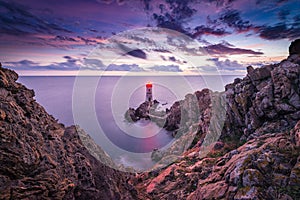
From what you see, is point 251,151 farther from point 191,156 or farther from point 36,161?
point 36,161

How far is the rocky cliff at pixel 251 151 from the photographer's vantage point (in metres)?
12.8

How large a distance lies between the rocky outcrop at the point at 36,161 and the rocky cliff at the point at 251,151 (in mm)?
7423

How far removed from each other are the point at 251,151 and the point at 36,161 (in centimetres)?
1576

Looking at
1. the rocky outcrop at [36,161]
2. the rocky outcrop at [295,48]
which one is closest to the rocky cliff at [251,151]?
the rocky outcrop at [295,48]

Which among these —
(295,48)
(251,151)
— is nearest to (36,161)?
(251,151)

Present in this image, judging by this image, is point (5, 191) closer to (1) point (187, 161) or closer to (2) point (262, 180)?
(2) point (262, 180)

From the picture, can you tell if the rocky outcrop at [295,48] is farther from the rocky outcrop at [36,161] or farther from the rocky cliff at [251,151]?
the rocky outcrop at [36,161]

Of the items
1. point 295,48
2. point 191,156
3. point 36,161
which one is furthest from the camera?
point 191,156

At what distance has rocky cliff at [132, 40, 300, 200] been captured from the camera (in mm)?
12750

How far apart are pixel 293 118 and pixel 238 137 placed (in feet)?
23.6

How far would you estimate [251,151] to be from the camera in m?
16.3

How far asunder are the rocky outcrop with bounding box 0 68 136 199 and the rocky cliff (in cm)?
742

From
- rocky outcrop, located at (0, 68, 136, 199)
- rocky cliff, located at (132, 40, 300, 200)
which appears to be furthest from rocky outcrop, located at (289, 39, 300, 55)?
rocky outcrop, located at (0, 68, 136, 199)

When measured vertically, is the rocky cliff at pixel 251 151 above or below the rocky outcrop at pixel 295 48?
below
